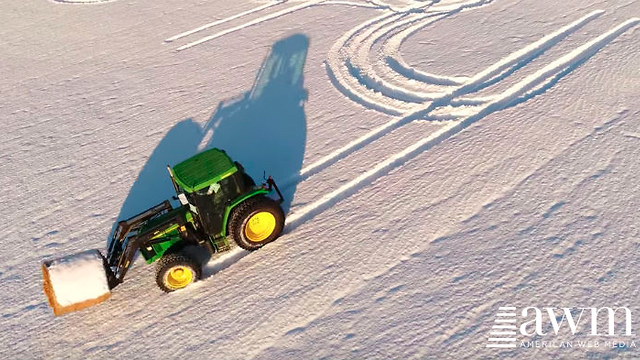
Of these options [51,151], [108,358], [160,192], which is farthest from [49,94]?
[108,358]

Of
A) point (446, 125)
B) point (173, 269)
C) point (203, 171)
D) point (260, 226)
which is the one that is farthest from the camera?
point (446, 125)

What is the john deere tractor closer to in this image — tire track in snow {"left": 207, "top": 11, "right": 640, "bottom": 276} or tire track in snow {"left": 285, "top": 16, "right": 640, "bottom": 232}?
tire track in snow {"left": 207, "top": 11, "right": 640, "bottom": 276}

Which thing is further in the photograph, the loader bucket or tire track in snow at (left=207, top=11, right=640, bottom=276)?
tire track in snow at (left=207, top=11, right=640, bottom=276)

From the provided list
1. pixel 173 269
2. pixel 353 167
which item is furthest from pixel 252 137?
pixel 173 269

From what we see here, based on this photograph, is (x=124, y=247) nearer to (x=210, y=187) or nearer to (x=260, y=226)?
(x=210, y=187)

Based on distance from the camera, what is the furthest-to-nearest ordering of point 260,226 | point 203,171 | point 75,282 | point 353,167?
point 353,167
point 260,226
point 203,171
point 75,282

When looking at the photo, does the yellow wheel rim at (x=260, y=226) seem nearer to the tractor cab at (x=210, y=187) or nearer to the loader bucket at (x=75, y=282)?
the tractor cab at (x=210, y=187)

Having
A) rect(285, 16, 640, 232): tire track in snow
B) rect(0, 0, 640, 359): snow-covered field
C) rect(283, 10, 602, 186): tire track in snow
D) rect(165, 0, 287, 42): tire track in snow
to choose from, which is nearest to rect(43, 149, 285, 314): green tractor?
rect(0, 0, 640, 359): snow-covered field
